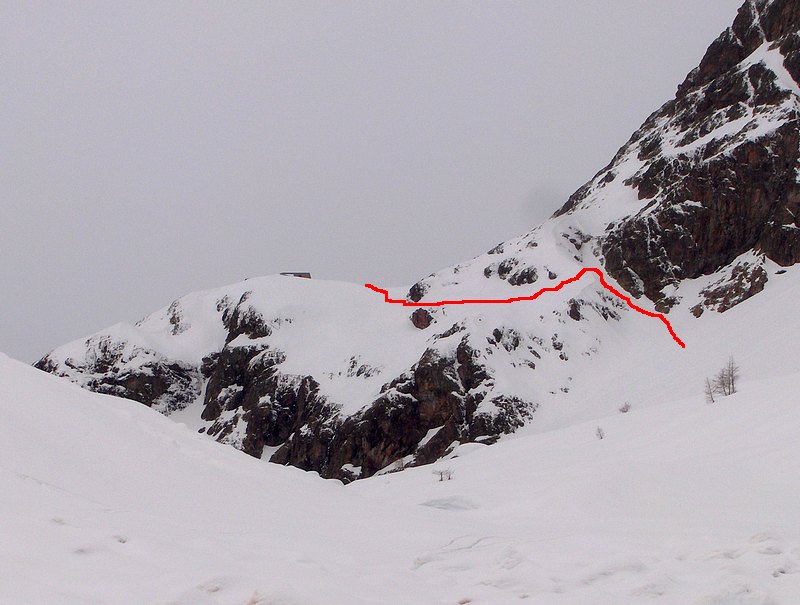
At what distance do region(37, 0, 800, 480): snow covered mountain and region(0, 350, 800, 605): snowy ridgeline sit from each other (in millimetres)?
29473

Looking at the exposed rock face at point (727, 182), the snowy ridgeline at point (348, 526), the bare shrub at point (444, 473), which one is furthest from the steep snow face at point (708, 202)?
the snowy ridgeline at point (348, 526)

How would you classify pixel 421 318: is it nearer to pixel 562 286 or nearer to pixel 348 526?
pixel 562 286

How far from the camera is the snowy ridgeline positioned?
3.62m

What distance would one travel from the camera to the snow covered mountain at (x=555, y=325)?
42938mm

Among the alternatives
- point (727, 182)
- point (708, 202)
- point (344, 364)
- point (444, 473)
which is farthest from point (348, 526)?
point (727, 182)

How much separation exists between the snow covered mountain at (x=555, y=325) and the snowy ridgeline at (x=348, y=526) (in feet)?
96.7

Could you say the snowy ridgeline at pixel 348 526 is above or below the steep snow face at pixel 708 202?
below

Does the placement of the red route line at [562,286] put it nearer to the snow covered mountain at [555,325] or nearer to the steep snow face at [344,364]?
the snow covered mountain at [555,325]

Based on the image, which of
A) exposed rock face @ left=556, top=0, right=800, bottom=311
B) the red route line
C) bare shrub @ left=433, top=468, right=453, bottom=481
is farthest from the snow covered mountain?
bare shrub @ left=433, top=468, right=453, bottom=481

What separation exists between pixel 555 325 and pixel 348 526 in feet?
141

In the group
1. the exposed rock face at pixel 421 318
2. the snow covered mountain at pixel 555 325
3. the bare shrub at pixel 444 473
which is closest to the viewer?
the bare shrub at pixel 444 473

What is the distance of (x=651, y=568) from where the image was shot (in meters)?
4.79

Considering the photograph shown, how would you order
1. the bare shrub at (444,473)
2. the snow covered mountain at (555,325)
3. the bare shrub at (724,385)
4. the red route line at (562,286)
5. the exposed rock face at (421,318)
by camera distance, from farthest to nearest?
the exposed rock face at (421,318), the red route line at (562,286), the snow covered mountain at (555,325), the bare shrub at (724,385), the bare shrub at (444,473)

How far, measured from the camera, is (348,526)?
21.9 feet
